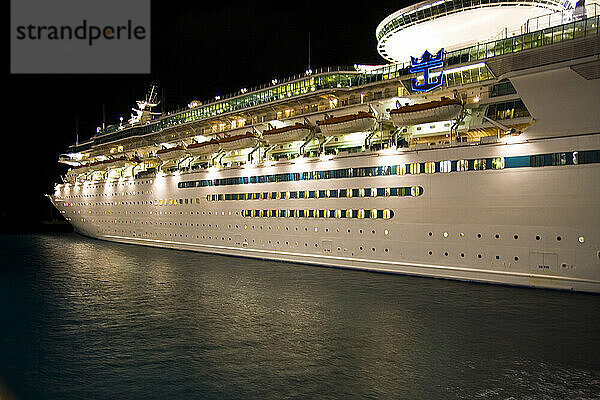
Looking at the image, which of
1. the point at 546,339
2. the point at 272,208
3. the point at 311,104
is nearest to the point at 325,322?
the point at 546,339

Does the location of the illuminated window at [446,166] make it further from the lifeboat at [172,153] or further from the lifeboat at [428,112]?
the lifeboat at [172,153]

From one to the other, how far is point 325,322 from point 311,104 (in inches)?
569

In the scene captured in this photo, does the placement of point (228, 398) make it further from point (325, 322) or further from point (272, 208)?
point (272, 208)

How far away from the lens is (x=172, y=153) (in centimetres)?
3006

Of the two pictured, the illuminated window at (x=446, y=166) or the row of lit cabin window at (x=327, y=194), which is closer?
the illuminated window at (x=446, y=166)

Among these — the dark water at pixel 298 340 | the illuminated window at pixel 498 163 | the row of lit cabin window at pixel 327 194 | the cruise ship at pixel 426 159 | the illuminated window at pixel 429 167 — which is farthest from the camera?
the row of lit cabin window at pixel 327 194

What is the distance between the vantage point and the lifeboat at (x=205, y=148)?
2642cm

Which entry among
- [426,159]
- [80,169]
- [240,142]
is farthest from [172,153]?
[426,159]

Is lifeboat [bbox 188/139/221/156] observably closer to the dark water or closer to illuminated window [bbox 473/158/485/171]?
the dark water

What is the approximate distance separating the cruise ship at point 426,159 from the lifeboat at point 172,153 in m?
0.09

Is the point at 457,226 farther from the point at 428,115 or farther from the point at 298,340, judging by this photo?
the point at 298,340

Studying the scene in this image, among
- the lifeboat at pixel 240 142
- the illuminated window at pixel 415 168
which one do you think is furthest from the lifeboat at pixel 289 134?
the illuminated window at pixel 415 168

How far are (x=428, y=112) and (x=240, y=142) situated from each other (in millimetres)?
11947

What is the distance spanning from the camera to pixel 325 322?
11.2 m
